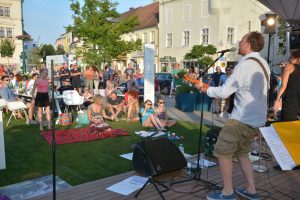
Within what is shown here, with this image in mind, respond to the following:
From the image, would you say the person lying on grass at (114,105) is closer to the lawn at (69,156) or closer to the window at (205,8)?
the lawn at (69,156)

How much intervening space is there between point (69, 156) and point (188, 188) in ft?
8.79

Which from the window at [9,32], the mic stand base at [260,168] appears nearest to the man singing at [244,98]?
the mic stand base at [260,168]

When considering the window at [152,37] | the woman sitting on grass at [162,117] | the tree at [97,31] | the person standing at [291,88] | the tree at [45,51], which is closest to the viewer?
the tree at [45,51]

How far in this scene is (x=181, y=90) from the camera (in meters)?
11.8

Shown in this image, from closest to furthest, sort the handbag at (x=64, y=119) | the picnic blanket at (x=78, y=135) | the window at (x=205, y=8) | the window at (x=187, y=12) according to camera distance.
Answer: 1. the picnic blanket at (x=78, y=135)
2. the handbag at (x=64, y=119)
3. the window at (x=205, y=8)
4. the window at (x=187, y=12)

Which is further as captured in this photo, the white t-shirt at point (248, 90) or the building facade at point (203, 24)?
the building facade at point (203, 24)

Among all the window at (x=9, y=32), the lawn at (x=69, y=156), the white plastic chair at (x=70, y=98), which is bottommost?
the lawn at (x=69, y=156)

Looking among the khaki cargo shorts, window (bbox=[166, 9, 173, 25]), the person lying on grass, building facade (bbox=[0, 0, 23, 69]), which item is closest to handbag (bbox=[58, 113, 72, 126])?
the person lying on grass

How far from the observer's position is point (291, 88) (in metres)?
4.83

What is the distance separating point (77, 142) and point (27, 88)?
5245 mm

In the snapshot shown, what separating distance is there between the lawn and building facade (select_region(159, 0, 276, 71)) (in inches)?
871

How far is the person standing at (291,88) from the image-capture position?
188 inches

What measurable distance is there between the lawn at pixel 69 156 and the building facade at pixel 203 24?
871 inches

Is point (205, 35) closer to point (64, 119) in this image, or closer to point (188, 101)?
point (188, 101)
